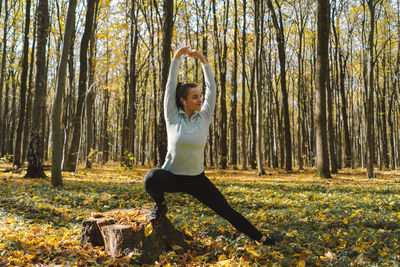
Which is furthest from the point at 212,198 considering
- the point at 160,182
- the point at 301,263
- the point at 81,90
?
the point at 81,90

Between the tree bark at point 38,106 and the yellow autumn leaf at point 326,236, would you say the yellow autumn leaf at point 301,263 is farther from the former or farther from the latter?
the tree bark at point 38,106

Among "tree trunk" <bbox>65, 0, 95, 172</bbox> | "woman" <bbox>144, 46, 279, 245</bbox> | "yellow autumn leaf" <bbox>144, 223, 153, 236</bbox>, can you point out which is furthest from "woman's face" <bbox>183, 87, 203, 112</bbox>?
"tree trunk" <bbox>65, 0, 95, 172</bbox>

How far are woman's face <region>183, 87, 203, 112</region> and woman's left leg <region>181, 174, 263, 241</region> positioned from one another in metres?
0.81

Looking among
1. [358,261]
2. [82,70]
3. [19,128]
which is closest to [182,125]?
[358,261]

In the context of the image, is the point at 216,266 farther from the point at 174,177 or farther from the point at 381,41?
the point at 381,41

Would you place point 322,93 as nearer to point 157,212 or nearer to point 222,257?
point 222,257

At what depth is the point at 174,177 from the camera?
3100mm

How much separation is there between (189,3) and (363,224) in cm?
1926

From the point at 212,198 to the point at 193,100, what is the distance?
1.19 m

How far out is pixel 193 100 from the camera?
3.23 metres

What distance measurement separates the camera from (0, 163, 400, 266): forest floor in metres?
3.38

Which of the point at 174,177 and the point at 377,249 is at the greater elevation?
the point at 174,177

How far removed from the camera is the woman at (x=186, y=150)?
3041 millimetres

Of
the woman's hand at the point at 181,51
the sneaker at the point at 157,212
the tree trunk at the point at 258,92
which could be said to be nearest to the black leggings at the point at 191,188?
the sneaker at the point at 157,212
